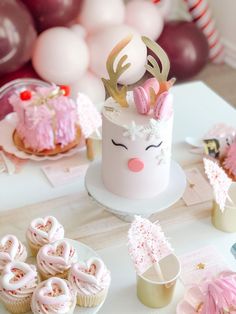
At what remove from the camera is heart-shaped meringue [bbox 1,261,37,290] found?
930mm

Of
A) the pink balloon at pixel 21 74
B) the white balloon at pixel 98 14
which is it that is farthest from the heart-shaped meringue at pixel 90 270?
the white balloon at pixel 98 14

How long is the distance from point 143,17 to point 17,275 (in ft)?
6.48

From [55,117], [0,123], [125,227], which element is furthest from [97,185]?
[0,123]

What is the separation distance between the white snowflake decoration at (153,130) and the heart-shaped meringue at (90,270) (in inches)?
10.8

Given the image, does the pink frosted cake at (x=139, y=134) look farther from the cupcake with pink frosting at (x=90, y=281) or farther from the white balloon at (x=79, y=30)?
the white balloon at (x=79, y=30)

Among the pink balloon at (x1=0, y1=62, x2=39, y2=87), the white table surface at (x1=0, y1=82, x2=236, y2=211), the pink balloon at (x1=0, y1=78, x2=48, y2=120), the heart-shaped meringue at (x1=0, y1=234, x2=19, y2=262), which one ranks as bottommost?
the pink balloon at (x1=0, y1=62, x2=39, y2=87)

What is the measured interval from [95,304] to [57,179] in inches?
17.9

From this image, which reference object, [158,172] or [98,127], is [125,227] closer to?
[158,172]

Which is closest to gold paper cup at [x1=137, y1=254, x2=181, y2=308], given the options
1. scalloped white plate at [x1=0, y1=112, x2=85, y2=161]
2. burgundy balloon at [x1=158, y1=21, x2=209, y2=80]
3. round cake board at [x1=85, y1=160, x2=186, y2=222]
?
round cake board at [x1=85, y1=160, x2=186, y2=222]

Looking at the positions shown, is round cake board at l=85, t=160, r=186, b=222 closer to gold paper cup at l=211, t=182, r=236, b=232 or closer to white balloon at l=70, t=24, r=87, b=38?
gold paper cup at l=211, t=182, r=236, b=232

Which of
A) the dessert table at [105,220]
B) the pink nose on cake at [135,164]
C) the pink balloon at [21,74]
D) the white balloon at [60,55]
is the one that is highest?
the pink nose on cake at [135,164]

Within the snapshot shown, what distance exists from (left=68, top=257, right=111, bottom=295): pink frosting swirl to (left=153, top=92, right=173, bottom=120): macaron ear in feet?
1.07

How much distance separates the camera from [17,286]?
928mm

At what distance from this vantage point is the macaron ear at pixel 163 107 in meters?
1.06
